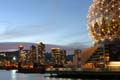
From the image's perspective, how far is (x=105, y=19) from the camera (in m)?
108

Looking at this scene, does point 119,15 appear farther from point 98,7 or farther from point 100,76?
point 100,76

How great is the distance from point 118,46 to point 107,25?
13485mm

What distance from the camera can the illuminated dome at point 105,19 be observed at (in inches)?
4200

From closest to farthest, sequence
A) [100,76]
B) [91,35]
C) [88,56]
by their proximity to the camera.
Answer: [100,76] → [91,35] → [88,56]

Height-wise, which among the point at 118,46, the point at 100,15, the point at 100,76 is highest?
the point at 100,15

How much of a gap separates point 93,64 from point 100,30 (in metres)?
14.7

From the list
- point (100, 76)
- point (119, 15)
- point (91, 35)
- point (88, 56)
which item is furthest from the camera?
point (88, 56)

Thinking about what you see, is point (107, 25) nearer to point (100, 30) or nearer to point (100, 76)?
point (100, 30)

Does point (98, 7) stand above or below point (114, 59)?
above

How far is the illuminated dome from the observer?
10669 cm

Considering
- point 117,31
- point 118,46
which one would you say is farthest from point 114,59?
point 117,31

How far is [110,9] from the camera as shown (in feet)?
349

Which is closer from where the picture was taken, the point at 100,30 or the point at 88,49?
the point at 100,30

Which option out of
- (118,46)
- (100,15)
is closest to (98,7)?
(100,15)
